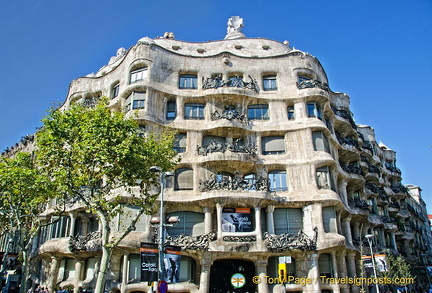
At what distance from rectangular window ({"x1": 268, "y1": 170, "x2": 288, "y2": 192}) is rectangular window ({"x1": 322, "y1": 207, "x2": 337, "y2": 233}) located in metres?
3.69

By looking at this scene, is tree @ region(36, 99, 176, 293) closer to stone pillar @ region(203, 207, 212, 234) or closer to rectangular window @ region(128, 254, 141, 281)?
rectangular window @ region(128, 254, 141, 281)

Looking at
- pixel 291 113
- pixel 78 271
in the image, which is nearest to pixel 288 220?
pixel 291 113

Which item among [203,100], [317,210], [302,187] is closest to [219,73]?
[203,100]

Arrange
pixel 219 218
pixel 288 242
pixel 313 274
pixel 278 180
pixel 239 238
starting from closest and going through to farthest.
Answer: pixel 239 238 → pixel 288 242 → pixel 313 274 → pixel 219 218 → pixel 278 180

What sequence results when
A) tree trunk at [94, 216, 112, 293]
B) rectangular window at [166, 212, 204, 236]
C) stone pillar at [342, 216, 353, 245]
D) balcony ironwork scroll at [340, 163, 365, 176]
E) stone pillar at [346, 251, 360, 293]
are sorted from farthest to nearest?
1. balcony ironwork scroll at [340, 163, 365, 176]
2. stone pillar at [342, 216, 353, 245]
3. stone pillar at [346, 251, 360, 293]
4. rectangular window at [166, 212, 204, 236]
5. tree trunk at [94, 216, 112, 293]

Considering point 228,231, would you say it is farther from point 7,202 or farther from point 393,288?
point 393,288

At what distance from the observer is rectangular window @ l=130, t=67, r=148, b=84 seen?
33.8 meters

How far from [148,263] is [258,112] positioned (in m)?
20.1

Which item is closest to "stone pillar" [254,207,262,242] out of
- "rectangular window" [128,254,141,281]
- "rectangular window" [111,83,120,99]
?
"rectangular window" [128,254,141,281]

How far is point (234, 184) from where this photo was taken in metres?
29.9

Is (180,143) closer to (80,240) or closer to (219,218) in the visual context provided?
(219,218)

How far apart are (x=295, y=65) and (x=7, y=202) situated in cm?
2714

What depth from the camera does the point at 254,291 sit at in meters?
29.4

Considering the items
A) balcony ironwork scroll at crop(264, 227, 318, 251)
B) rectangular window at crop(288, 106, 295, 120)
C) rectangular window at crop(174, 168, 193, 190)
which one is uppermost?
rectangular window at crop(288, 106, 295, 120)
